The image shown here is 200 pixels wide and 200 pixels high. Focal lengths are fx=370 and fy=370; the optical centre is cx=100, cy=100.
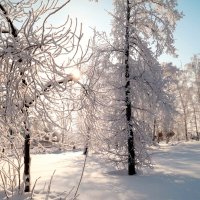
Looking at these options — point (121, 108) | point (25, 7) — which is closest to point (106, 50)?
point (121, 108)

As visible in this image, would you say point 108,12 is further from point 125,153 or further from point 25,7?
point 25,7

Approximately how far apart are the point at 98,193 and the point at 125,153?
4671 millimetres

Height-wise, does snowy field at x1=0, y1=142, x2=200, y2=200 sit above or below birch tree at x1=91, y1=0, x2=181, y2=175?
below

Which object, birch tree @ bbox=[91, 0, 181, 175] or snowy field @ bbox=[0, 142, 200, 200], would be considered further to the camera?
birch tree @ bbox=[91, 0, 181, 175]

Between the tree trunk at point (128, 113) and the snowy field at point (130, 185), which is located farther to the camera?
the tree trunk at point (128, 113)

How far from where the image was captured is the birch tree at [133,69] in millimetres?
13734

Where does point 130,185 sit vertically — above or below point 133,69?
below

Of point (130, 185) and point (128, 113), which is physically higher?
point (128, 113)

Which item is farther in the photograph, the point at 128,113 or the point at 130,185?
the point at 128,113

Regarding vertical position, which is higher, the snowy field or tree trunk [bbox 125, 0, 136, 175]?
tree trunk [bbox 125, 0, 136, 175]

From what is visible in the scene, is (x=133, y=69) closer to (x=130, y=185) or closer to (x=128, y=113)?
(x=128, y=113)

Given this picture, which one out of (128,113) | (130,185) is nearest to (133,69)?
(128,113)

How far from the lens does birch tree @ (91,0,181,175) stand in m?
13.7

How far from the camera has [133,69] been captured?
45.4 feet
